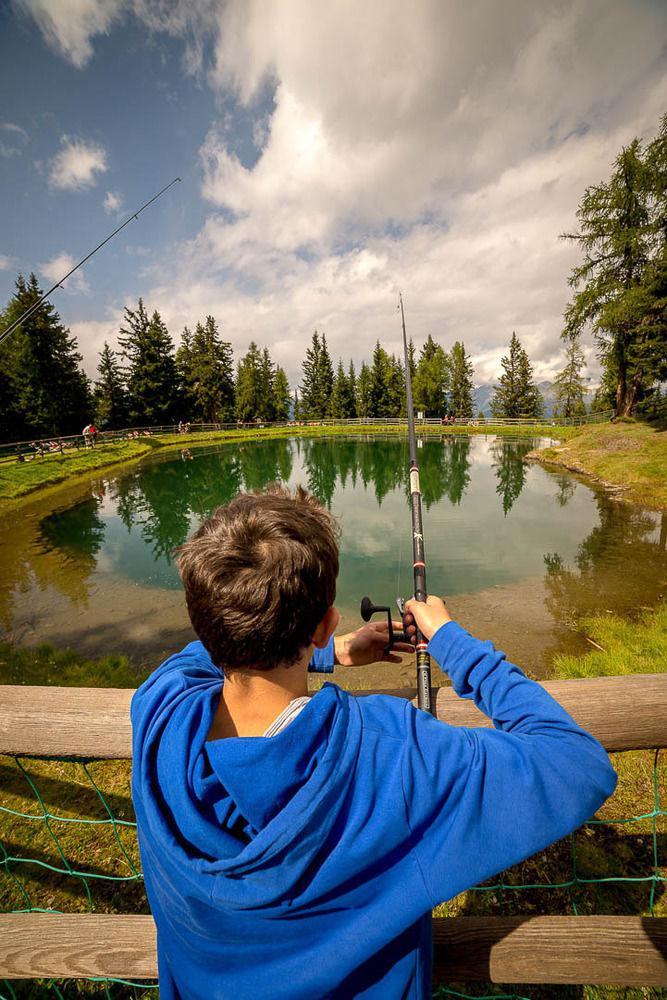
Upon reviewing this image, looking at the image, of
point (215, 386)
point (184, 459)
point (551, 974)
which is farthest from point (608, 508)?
point (215, 386)

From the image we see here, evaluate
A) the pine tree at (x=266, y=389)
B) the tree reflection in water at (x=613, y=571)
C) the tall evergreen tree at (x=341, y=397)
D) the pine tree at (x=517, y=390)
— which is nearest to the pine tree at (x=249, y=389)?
the pine tree at (x=266, y=389)

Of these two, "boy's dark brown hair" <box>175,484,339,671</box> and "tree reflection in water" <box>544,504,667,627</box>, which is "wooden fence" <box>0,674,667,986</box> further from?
"tree reflection in water" <box>544,504,667,627</box>

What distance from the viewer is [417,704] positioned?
1.57 meters

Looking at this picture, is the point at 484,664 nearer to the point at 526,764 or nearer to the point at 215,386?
the point at 526,764

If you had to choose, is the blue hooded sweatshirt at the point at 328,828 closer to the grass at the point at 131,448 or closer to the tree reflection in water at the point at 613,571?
the tree reflection in water at the point at 613,571

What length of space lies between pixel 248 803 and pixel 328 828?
177 millimetres

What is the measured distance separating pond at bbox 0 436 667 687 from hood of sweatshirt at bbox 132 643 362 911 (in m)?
6.01

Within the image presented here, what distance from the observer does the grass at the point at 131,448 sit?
A: 71.4ft

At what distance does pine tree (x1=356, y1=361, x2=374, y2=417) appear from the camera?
6350cm

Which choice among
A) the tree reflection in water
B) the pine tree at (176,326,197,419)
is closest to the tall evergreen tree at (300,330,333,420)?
the pine tree at (176,326,197,419)

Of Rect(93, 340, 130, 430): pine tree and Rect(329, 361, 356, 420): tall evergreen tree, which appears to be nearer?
Rect(93, 340, 130, 430): pine tree

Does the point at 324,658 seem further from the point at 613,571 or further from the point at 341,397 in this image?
the point at 341,397

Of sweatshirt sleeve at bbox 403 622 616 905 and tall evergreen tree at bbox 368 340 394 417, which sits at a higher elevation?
tall evergreen tree at bbox 368 340 394 417

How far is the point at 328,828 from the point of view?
2.80ft
